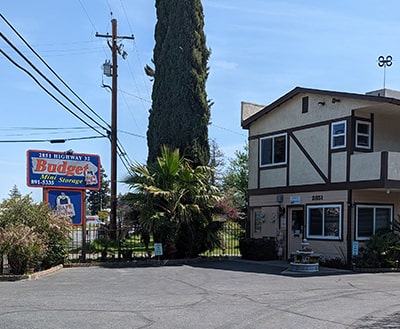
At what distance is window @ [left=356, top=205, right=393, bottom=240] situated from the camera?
18391mm

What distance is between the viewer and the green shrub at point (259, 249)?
20.3 m

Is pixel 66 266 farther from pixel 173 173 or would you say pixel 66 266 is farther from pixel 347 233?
pixel 347 233

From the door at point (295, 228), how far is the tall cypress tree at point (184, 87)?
14.4ft

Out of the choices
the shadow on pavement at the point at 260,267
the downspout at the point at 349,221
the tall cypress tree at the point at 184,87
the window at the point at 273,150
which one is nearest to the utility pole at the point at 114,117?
the tall cypress tree at the point at 184,87

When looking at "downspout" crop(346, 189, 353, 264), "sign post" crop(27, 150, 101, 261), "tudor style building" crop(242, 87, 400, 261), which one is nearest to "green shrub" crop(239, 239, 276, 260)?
"tudor style building" crop(242, 87, 400, 261)

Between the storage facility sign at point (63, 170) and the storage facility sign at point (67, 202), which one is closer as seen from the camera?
the storage facility sign at point (63, 170)

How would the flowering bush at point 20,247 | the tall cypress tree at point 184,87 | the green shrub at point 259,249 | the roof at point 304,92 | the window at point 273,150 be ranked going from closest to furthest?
the flowering bush at point 20,247 → the roof at point 304,92 → the green shrub at point 259,249 → the window at point 273,150 → the tall cypress tree at point 184,87

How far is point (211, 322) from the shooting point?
27.4 ft

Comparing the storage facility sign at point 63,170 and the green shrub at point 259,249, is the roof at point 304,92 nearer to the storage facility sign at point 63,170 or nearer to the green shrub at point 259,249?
the green shrub at point 259,249

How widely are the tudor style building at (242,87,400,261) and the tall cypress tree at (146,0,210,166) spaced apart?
114 inches

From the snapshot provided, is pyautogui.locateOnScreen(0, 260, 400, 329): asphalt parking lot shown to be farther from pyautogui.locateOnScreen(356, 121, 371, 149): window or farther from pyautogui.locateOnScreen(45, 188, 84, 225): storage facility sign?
pyautogui.locateOnScreen(356, 121, 371, 149): window

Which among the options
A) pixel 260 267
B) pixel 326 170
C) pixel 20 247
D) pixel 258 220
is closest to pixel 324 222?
pixel 326 170

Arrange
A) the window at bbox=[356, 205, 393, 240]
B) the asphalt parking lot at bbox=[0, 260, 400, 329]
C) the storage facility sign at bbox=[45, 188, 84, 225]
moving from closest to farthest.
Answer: the asphalt parking lot at bbox=[0, 260, 400, 329] < the storage facility sign at bbox=[45, 188, 84, 225] < the window at bbox=[356, 205, 393, 240]

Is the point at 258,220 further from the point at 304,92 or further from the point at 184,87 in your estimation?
the point at 184,87
